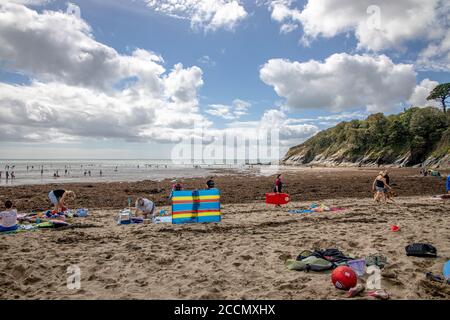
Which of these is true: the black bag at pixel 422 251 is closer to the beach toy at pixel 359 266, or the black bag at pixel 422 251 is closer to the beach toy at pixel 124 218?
the beach toy at pixel 359 266

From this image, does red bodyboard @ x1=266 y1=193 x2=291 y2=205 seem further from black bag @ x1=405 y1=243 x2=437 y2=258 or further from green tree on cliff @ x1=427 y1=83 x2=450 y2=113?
green tree on cliff @ x1=427 y1=83 x2=450 y2=113

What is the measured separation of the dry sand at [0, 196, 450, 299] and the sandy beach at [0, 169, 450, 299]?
0.02m

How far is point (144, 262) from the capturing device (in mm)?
6617

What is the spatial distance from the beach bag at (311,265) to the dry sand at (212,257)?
5.5 inches

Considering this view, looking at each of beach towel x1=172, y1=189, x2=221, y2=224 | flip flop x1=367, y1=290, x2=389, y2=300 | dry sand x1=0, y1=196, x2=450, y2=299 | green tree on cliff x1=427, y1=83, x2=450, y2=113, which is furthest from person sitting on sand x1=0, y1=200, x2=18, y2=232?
green tree on cliff x1=427, y1=83, x2=450, y2=113

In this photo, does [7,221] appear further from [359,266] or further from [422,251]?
[422,251]

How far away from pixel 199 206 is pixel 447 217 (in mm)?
9275

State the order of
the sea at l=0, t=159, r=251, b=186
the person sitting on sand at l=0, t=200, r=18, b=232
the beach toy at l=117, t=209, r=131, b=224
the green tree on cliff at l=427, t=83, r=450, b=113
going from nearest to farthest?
the person sitting on sand at l=0, t=200, r=18, b=232, the beach toy at l=117, t=209, r=131, b=224, the sea at l=0, t=159, r=251, b=186, the green tree on cliff at l=427, t=83, r=450, b=113

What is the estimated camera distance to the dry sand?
5.11 meters

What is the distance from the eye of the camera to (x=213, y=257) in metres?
6.96
